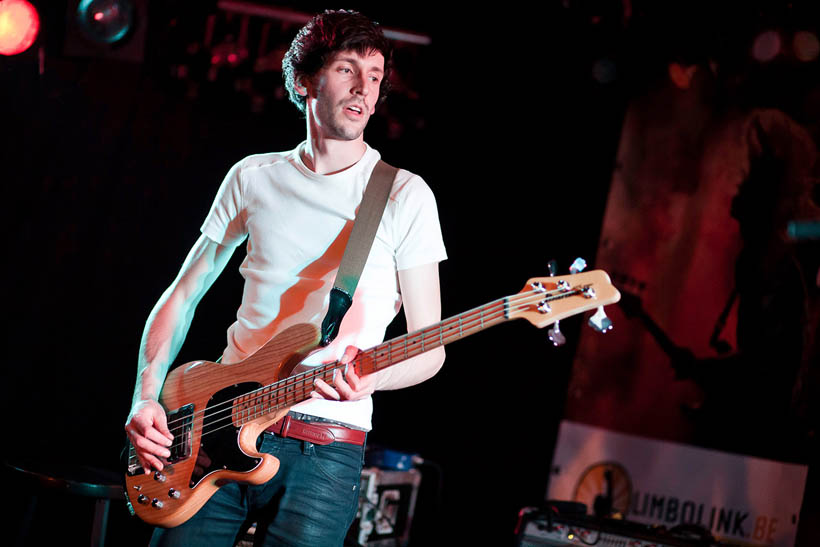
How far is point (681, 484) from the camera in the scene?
460cm

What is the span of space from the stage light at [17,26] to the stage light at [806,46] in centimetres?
446

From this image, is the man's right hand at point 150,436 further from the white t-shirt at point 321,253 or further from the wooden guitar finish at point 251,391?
the white t-shirt at point 321,253

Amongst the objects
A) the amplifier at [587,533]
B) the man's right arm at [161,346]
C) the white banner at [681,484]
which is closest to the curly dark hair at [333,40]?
the man's right arm at [161,346]

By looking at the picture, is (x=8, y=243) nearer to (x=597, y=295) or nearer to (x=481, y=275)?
(x=481, y=275)

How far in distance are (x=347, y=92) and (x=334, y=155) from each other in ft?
0.66

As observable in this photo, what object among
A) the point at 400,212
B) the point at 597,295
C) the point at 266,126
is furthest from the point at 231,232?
the point at 266,126

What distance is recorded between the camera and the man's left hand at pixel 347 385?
198cm

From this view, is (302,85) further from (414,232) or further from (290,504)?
(290,504)

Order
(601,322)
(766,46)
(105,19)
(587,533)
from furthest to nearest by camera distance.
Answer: (766,46), (105,19), (587,533), (601,322)

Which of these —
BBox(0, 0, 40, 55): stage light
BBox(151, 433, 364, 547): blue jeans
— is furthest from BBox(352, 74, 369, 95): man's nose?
BBox(0, 0, 40, 55): stage light

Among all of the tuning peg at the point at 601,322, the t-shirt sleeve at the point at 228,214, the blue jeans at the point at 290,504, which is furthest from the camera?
the t-shirt sleeve at the point at 228,214

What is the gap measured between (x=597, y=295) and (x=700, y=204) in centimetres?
320

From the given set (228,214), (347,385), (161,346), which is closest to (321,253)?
(228,214)

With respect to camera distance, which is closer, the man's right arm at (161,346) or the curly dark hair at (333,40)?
the man's right arm at (161,346)
